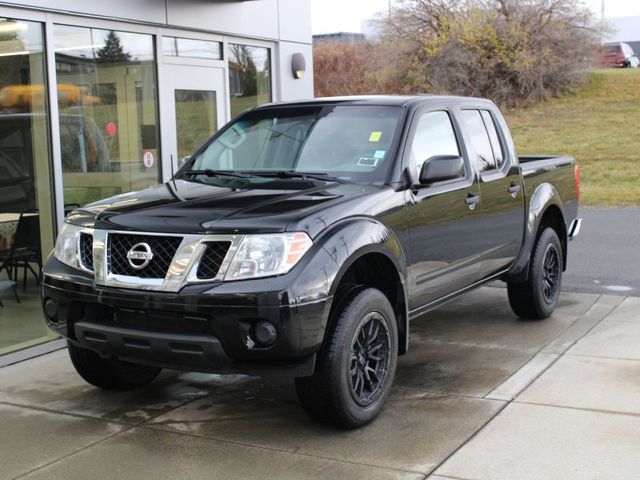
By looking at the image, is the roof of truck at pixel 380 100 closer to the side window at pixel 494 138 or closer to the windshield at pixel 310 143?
the windshield at pixel 310 143

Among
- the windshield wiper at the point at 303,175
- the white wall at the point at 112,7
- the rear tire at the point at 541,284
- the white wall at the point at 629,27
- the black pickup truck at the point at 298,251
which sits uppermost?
the white wall at the point at 629,27

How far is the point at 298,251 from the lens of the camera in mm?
4305

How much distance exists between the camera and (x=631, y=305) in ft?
25.9

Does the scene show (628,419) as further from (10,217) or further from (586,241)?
(586,241)

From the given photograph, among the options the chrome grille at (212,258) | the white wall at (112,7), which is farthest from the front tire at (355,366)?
the white wall at (112,7)

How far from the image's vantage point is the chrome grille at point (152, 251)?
4.40 meters

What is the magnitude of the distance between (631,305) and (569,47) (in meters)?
20.8

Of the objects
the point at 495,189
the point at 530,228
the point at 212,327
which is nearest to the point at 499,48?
the point at 530,228

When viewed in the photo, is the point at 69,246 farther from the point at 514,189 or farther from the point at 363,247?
the point at 514,189

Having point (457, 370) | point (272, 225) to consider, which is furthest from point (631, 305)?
point (272, 225)

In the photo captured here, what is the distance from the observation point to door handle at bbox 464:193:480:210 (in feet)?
19.5

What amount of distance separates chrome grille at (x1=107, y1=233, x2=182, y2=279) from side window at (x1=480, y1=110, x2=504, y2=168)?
3172mm

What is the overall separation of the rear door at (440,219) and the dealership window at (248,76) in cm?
408

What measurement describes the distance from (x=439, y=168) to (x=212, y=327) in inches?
74.5
